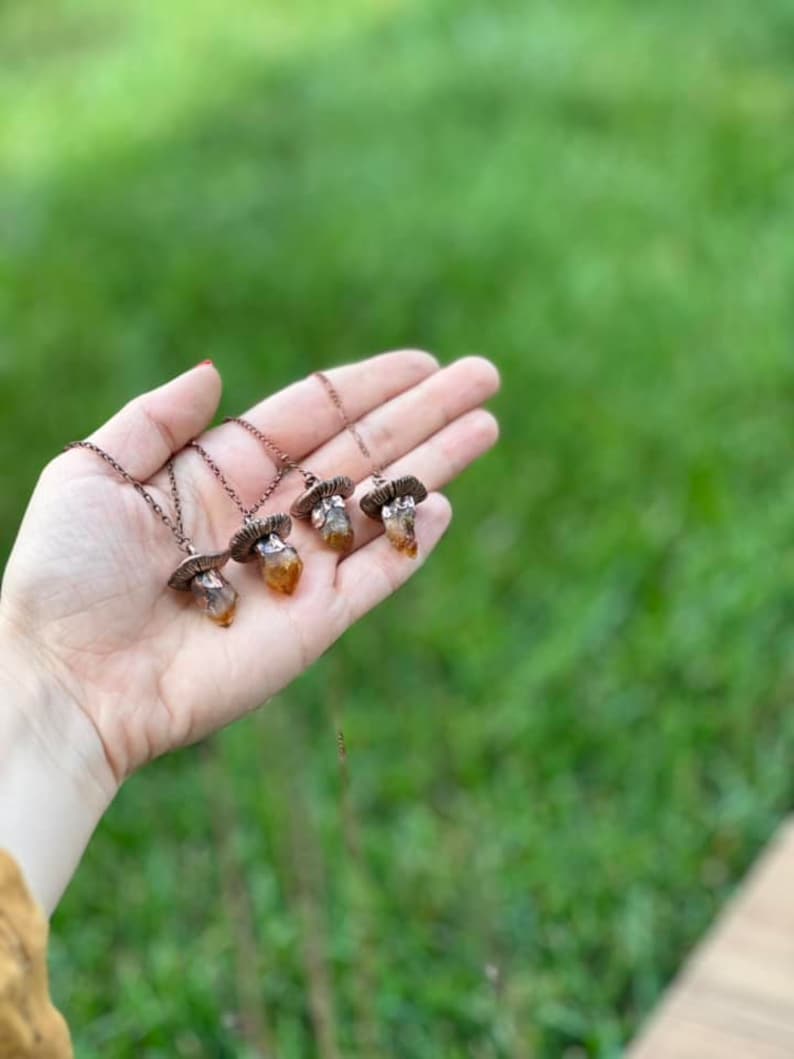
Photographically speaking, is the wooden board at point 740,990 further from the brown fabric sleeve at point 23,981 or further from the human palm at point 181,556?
the brown fabric sleeve at point 23,981

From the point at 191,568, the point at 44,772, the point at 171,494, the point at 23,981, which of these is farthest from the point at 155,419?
the point at 23,981

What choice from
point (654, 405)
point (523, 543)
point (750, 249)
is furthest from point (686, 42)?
point (523, 543)

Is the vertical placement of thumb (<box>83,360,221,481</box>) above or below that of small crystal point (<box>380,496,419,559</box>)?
above

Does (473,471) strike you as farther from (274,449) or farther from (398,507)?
(398,507)

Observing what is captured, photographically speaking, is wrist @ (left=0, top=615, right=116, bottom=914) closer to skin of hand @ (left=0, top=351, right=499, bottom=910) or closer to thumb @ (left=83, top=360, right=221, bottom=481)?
skin of hand @ (left=0, top=351, right=499, bottom=910)

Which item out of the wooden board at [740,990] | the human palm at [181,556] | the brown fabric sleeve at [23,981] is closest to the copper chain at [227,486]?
the human palm at [181,556]

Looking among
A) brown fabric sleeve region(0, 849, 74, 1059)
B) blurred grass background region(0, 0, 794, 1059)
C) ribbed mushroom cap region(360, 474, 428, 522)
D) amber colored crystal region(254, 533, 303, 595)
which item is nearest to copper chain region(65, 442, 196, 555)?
amber colored crystal region(254, 533, 303, 595)
